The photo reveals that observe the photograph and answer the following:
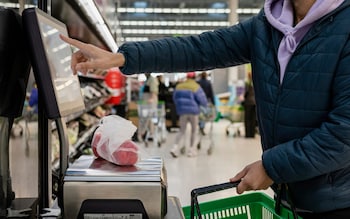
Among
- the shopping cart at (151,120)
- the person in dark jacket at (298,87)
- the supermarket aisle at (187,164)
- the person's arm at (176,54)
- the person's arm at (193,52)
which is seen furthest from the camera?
the shopping cart at (151,120)

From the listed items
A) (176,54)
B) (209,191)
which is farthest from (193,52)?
(209,191)

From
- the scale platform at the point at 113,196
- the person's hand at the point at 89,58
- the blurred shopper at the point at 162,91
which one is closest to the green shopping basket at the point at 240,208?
the scale platform at the point at 113,196

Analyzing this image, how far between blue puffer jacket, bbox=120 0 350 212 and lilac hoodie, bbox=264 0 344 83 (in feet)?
0.07

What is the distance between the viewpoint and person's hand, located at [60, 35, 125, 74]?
1.26m

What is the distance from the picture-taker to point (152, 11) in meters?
18.6

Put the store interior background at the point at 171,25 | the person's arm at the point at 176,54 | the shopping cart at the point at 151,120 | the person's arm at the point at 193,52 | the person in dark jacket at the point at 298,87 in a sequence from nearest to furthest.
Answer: the person in dark jacket at the point at 298,87, the person's arm at the point at 176,54, the person's arm at the point at 193,52, the store interior background at the point at 171,25, the shopping cart at the point at 151,120

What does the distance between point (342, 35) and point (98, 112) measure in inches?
274

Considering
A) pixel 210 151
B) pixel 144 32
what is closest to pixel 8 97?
pixel 210 151

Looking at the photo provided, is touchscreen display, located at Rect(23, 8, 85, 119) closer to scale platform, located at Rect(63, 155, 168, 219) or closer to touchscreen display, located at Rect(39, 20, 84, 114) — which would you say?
touchscreen display, located at Rect(39, 20, 84, 114)

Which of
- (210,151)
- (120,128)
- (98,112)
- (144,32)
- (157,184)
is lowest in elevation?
(210,151)

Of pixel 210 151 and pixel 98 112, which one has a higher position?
pixel 98 112

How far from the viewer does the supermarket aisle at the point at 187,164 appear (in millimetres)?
2746

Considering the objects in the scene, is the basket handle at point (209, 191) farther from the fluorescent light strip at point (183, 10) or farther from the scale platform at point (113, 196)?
the fluorescent light strip at point (183, 10)

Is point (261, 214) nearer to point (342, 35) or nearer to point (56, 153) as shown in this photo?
point (342, 35)
